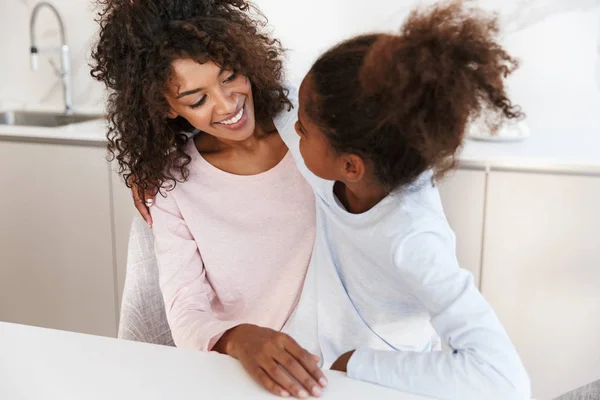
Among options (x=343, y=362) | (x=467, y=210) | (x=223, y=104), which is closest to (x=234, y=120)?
(x=223, y=104)

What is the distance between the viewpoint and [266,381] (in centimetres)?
82

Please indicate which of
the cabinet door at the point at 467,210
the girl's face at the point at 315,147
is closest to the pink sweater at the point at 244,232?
the girl's face at the point at 315,147

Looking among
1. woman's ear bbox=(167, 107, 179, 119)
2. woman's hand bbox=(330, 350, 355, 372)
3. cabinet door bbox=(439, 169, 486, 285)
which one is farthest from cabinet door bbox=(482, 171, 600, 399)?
woman's hand bbox=(330, 350, 355, 372)

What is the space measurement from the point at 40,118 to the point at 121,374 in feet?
7.33

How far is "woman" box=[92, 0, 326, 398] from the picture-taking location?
1.17m

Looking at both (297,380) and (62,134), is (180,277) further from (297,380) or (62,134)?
(62,134)

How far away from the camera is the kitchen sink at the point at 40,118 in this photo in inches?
107

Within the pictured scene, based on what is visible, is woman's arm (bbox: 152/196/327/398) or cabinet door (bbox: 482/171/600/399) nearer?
woman's arm (bbox: 152/196/327/398)

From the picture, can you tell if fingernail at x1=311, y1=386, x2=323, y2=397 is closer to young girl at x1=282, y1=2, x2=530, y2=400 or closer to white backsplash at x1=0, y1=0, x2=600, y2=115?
young girl at x1=282, y1=2, x2=530, y2=400

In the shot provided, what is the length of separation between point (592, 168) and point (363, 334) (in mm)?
1023

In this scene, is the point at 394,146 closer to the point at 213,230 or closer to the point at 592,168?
the point at 213,230

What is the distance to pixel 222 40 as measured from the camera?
118 centimetres

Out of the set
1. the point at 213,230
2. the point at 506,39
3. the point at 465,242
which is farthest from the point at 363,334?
the point at 506,39

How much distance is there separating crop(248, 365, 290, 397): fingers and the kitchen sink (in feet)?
6.85
